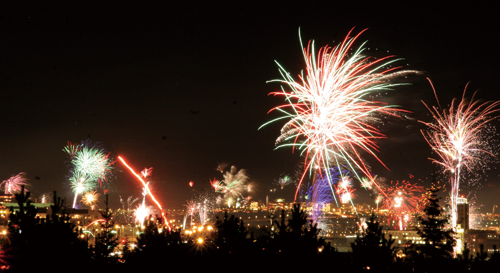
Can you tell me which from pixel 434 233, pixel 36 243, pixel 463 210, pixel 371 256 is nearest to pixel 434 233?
pixel 434 233

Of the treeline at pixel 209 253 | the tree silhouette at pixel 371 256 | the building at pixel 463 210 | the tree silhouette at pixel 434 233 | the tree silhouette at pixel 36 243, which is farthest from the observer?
the building at pixel 463 210

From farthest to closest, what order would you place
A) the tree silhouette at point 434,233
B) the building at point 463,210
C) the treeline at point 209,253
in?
the building at point 463,210, the tree silhouette at point 434,233, the treeline at point 209,253

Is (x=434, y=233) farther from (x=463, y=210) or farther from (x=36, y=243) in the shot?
(x=463, y=210)

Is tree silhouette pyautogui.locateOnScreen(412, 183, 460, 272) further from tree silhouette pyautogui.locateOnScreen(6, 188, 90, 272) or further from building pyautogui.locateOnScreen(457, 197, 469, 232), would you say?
building pyautogui.locateOnScreen(457, 197, 469, 232)

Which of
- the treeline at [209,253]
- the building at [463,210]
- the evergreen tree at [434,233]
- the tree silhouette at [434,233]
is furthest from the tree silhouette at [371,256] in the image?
the building at [463,210]

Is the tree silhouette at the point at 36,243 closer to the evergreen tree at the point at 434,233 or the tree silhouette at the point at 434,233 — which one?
the tree silhouette at the point at 434,233

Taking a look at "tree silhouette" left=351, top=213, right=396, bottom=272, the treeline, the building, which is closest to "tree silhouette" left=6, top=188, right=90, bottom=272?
the treeline

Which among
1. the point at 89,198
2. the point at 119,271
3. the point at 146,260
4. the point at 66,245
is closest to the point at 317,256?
the point at 146,260

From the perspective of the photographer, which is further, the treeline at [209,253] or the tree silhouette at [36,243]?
the treeline at [209,253]
